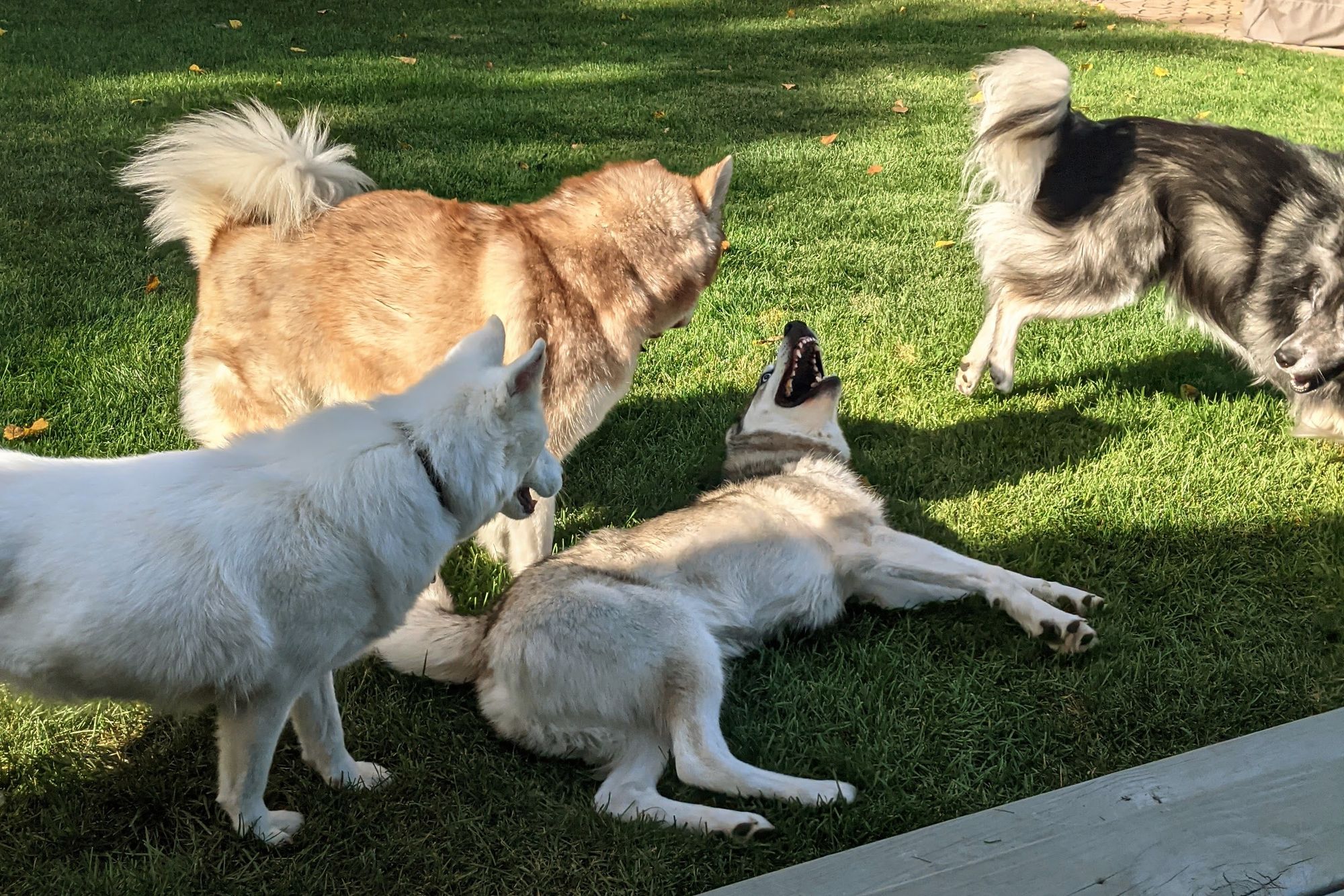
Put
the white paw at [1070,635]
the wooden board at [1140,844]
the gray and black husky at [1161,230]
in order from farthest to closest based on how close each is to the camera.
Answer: the gray and black husky at [1161,230] < the white paw at [1070,635] < the wooden board at [1140,844]

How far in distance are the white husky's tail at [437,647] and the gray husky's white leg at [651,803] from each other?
54 cm

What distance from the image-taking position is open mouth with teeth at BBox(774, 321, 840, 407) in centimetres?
399

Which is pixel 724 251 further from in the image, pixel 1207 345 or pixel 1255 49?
pixel 1255 49

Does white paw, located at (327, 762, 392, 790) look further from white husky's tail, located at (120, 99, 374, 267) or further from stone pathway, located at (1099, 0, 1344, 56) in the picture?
stone pathway, located at (1099, 0, 1344, 56)

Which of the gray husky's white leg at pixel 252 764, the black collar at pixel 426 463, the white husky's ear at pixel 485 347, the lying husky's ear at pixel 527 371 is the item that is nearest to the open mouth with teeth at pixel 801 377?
the white husky's ear at pixel 485 347

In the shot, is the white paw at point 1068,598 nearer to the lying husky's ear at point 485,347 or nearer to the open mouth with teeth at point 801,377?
the open mouth with teeth at point 801,377

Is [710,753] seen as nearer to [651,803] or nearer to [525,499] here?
[651,803]

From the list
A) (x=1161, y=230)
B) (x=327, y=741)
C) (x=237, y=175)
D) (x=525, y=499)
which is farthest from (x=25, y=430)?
(x=1161, y=230)

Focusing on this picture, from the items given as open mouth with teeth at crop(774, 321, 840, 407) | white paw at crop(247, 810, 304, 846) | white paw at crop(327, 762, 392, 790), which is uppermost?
open mouth with teeth at crop(774, 321, 840, 407)

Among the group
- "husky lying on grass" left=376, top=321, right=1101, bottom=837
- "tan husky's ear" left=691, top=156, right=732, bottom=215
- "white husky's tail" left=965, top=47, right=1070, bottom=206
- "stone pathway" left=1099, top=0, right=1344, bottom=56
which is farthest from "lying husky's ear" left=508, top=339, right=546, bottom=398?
"stone pathway" left=1099, top=0, right=1344, bottom=56

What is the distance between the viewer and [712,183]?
3.78 m

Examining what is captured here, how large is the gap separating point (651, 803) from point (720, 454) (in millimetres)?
2134

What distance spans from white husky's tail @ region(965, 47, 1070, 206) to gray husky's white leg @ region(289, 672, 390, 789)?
3966 mm

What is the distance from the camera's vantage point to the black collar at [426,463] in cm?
227
